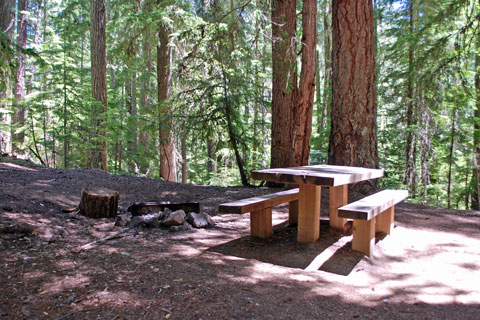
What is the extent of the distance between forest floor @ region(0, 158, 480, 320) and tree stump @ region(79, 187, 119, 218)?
0.16 meters

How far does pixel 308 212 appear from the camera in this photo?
13.3ft

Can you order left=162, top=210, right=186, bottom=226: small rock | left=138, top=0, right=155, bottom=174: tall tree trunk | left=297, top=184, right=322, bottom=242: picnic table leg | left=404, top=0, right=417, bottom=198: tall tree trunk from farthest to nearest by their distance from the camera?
left=138, top=0, right=155, bottom=174: tall tree trunk → left=404, top=0, right=417, bottom=198: tall tree trunk → left=162, top=210, right=186, bottom=226: small rock → left=297, top=184, right=322, bottom=242: picnic table leg

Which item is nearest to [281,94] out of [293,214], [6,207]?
[293,214]

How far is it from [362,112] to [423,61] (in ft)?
11.5

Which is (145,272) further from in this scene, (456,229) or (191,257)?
(456,229)

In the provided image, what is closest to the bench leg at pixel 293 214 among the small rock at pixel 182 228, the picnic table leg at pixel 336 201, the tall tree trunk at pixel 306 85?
the picnic table leg at pixel 336 201

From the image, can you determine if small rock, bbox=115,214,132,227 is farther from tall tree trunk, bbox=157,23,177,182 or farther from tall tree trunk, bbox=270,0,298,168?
tall tree trunk, bbox=157,23,177,182

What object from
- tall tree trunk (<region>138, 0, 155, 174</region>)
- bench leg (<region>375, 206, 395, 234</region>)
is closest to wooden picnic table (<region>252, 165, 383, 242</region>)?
bench leg (<region>375, 206, 395, 234</region>)

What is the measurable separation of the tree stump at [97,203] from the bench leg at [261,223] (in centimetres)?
216

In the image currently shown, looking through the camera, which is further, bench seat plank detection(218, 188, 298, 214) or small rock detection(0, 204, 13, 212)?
small rock detection(0, 204, 13, 212)

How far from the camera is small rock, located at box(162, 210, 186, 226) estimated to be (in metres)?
4.71

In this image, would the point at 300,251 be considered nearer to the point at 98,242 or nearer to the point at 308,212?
the point at 308,212

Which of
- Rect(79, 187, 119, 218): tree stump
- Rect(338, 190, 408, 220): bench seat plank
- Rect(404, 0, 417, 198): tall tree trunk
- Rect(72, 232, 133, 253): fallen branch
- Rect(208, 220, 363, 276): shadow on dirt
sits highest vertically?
Rect(404, 0, 417, 198): tall tree trunk

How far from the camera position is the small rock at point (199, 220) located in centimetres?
487
